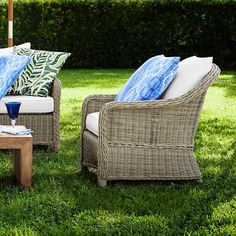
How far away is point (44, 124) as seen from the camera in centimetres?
565

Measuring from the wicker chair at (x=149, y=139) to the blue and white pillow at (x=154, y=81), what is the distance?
0.15m

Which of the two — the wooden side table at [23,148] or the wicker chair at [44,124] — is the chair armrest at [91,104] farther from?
the wooden side table at [23,148]

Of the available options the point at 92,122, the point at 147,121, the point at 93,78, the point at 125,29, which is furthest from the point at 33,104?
the point at 125,29

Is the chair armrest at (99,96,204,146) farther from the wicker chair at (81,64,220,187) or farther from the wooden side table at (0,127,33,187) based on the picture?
the wooden side table at (0,127,33,187)

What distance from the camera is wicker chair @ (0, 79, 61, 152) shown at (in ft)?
18.4

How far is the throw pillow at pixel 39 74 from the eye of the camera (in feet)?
19.0

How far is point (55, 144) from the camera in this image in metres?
5.69

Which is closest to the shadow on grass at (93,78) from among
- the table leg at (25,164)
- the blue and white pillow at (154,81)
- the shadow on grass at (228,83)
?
the shadow on grass at (228,83)

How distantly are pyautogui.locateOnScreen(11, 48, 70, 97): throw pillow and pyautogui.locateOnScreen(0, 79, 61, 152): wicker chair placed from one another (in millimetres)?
159

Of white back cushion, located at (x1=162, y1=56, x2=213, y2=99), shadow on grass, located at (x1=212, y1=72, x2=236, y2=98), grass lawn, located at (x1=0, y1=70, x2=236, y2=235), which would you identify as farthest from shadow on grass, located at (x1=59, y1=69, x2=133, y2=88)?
white back cushion, located at (x1=162, y1=56, x2=213, y2=99)

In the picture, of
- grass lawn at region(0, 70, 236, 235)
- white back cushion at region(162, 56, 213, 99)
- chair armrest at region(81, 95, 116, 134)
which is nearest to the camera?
grass lawn at region(0, 70, 236, 235)

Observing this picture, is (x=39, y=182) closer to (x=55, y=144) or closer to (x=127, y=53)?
(x=55, y=144)

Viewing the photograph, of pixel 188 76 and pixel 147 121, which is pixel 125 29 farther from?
pixel 147 121

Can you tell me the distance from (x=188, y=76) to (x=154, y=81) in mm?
224
